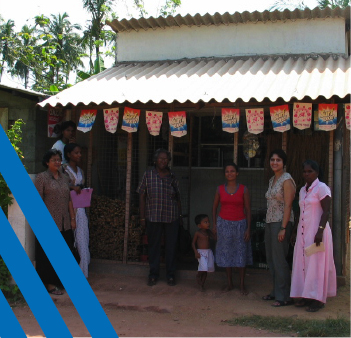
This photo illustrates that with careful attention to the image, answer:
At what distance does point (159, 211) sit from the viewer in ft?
21.0

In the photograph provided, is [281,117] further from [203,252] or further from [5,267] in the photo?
[5,267]

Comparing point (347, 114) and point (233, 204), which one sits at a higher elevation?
point (347, 114)

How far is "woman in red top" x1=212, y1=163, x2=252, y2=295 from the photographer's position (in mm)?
6066

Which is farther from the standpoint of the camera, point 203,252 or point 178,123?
point 178,123

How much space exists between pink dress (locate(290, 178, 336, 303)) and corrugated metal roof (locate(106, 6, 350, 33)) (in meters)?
3.96

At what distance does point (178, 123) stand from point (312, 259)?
2.57m

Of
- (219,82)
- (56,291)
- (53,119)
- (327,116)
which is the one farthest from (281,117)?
(56,291)

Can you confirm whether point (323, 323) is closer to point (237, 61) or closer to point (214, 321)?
point (214, 321)

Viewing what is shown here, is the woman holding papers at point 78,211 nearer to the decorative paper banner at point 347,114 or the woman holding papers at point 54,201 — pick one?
the woman holding papers at point 54,201

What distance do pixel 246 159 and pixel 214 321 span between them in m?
4.10

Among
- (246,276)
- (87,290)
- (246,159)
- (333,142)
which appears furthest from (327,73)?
(87,290)

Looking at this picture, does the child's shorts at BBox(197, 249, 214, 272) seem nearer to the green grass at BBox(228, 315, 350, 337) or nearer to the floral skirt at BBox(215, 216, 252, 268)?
the floral skirt at BBox(215, 216, 252, 268)

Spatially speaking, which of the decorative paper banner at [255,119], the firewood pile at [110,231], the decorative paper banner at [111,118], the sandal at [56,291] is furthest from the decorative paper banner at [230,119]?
the sandal at [56,291]

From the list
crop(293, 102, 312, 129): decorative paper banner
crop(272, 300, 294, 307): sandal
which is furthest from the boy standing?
crop(293, 102, 312, 129): decorative paper banner
